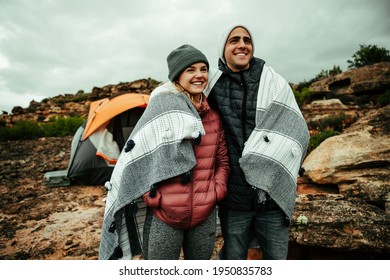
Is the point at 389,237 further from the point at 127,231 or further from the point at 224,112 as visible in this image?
the point at 127,231

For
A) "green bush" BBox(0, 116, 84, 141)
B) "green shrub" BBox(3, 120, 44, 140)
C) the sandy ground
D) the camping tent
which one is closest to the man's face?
the sandy ground

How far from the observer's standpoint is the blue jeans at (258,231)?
1.77 meters

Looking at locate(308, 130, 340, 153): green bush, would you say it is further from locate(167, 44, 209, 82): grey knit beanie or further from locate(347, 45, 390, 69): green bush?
locate(347, 45, 390, 69): green bush

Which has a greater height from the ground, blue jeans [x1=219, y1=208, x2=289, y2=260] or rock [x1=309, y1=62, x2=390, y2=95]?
rock [x1=309, y1=62, x2=390, y2=95]

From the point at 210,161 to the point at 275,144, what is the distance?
467 mm

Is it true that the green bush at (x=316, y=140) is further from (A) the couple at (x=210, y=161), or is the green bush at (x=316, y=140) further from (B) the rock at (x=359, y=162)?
(A) the couple at (x=210, y=161)

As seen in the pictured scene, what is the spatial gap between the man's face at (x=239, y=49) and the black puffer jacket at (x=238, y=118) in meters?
0.07

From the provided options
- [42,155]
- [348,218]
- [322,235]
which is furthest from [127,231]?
[42,155]

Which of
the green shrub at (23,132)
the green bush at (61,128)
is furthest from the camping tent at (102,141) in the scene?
the green shrub at (23,132)

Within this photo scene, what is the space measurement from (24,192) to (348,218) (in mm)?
5512

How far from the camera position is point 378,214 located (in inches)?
97.2

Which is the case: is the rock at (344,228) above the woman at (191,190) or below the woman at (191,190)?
below

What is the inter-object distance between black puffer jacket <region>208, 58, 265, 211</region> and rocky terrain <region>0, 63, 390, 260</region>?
101 cm

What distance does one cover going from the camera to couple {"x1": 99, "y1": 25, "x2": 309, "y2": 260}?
156cm
